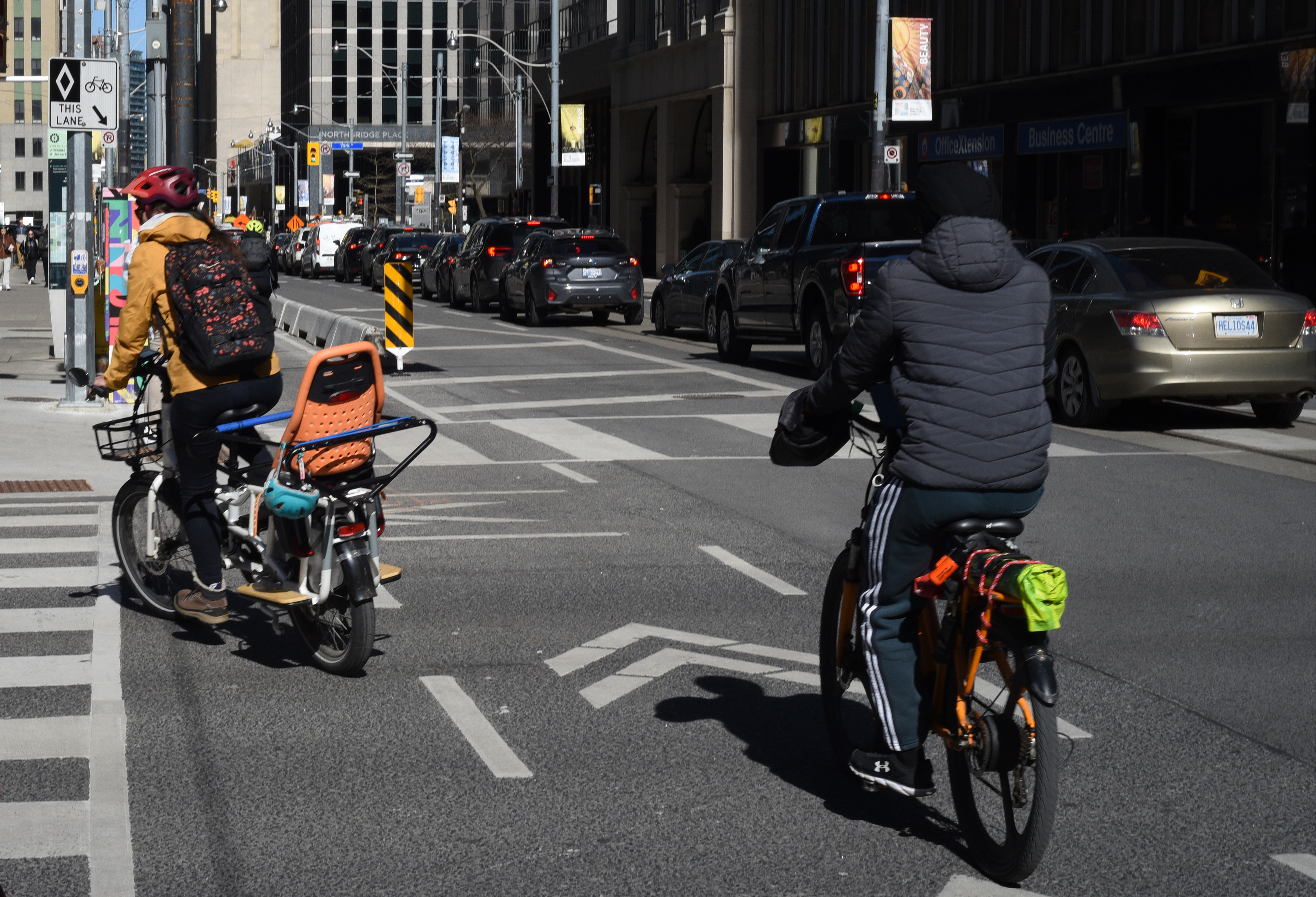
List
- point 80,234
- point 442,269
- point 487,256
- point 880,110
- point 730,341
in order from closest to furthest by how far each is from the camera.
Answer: point 80,234, point 730,341, point 880,110, point 487,256, point 442,269

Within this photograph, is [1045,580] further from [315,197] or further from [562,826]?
[315,197]

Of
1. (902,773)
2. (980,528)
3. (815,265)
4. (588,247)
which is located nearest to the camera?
(980,528)

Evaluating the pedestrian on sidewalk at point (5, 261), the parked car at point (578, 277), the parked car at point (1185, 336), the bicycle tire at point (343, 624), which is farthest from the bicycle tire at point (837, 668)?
the pedestrian on sidewalk at point (5, 261)

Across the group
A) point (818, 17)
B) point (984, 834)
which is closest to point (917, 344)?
point (984, 834)

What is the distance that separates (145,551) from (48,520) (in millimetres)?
2958

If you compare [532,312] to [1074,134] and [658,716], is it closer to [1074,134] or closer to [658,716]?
[1074,134]

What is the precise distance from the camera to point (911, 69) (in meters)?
28.5

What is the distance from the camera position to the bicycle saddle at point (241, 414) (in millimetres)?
7113

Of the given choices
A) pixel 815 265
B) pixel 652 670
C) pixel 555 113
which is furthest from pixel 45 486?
pixel 555 113

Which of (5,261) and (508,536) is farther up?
(5,261)

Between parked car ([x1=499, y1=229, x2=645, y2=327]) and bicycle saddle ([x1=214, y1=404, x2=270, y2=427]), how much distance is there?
2300 centimetres

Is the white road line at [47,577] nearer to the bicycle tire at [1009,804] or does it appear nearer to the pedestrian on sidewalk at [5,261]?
the bicycle tire at [1009,804]

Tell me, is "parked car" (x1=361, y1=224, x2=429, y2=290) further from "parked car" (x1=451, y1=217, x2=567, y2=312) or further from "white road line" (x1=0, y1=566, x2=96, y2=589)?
"white road line" (x1=0, y1=566, x2=96, y2=589)

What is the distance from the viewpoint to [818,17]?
4162cm
